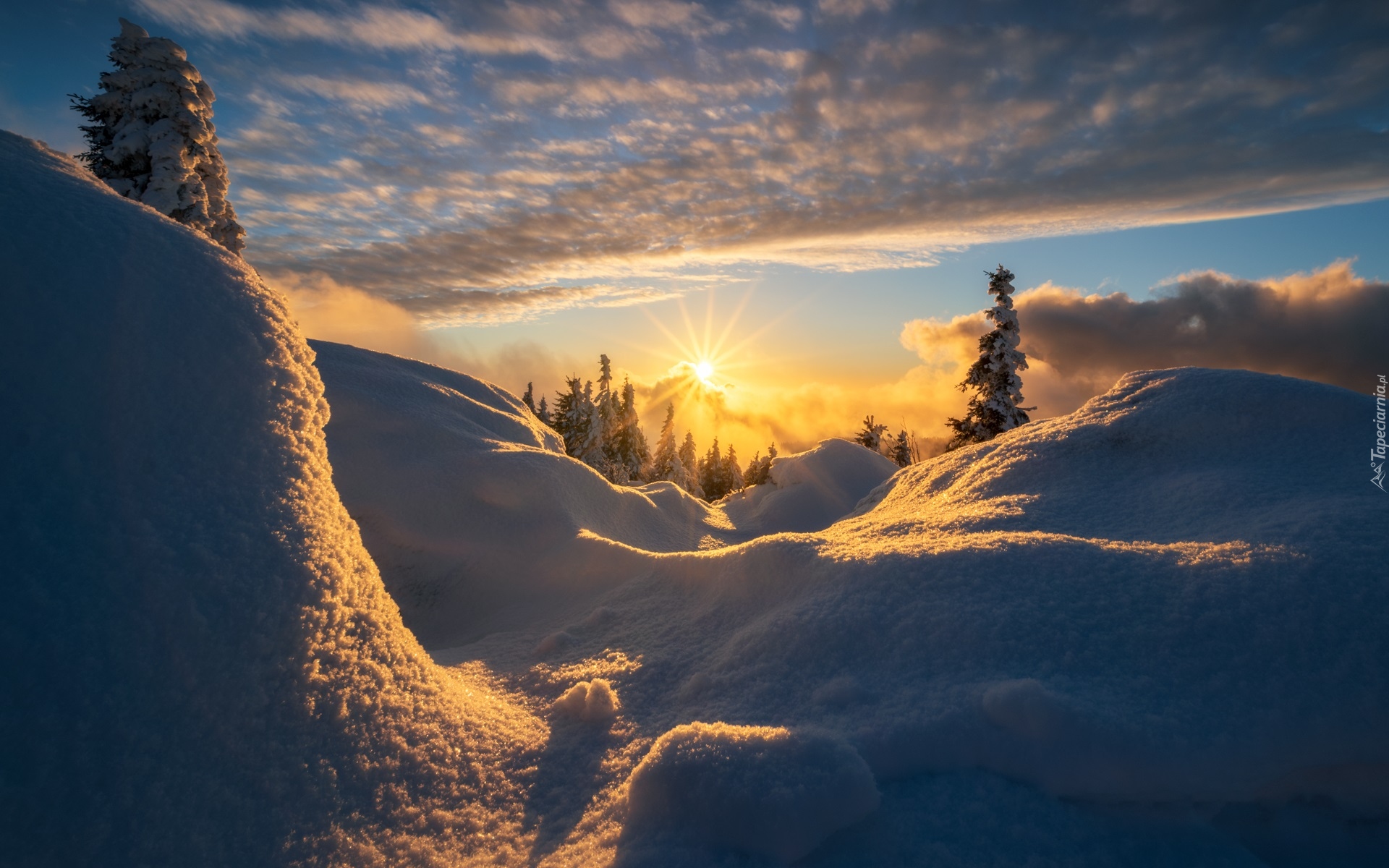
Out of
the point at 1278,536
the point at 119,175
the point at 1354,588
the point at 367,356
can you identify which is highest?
the point at 119,175

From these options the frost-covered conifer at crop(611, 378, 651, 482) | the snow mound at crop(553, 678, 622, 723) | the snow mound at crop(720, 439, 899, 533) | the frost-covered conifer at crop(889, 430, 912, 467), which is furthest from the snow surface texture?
the frost-covered conifer at crop(889, 430, 912, 467)

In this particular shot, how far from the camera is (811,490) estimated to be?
2973 centimetres

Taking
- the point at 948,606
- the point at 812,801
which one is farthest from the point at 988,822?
the point at 948,606

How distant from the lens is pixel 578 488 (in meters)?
13.7

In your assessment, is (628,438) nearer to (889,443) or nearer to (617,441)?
(617,441)

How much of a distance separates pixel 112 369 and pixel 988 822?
5623 millimetres

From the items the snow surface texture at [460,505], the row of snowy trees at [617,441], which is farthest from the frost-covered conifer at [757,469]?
the snow surface texture at [460,505]

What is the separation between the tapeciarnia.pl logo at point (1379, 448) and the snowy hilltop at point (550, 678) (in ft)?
0.54

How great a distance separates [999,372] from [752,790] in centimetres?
2822

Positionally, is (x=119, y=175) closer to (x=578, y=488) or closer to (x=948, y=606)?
(x=578, y=488)

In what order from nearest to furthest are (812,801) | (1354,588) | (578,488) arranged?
(812,801), (1354,588), (578,488)

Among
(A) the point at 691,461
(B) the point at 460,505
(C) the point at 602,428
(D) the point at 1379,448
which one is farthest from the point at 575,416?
(D) the point at 1379,448

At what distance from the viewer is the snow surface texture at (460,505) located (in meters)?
9.55

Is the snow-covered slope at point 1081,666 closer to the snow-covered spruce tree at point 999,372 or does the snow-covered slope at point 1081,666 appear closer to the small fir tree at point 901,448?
the snow-covered spruce tree at point 999,372
